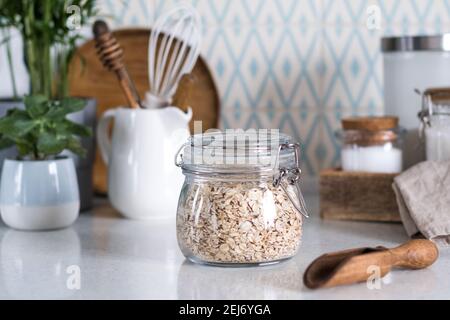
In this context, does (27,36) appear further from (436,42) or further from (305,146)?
(436,42)

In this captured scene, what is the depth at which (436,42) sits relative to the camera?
1182 mm

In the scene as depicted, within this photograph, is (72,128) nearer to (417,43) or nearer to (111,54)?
(111,54)

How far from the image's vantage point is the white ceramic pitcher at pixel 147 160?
3.95 ft

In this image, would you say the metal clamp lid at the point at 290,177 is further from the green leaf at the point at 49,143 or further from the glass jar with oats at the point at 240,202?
the green leaf at the point at 49,143

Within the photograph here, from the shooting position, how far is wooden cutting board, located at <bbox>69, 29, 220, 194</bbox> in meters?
1.43

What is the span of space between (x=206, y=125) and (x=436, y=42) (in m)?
0.46

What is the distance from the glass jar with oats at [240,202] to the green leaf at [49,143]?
11.3 inches

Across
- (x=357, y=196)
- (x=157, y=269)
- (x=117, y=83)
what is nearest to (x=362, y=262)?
(x=157, y=269)

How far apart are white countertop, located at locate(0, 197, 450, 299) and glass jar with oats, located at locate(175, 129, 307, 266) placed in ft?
0.10

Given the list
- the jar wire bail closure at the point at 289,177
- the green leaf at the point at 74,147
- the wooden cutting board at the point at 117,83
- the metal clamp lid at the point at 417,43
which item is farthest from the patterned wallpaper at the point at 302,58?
the jar wire bail closure at the point at 289,177

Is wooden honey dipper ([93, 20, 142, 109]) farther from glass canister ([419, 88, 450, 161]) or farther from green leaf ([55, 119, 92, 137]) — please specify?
A: glass canister ([419, 88, 450, 161])

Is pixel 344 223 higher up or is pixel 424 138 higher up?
pixel 424 138
